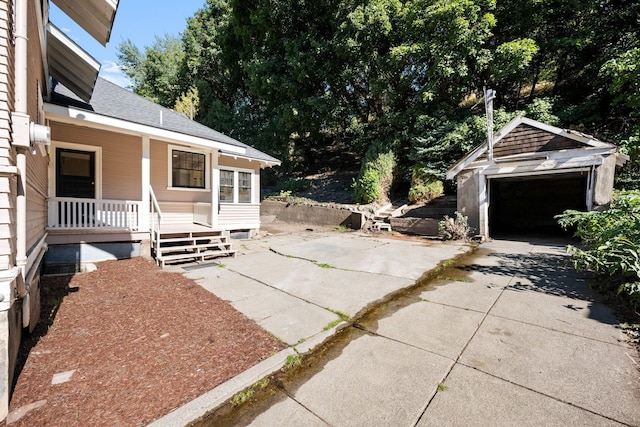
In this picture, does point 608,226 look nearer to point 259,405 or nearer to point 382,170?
point 259,405

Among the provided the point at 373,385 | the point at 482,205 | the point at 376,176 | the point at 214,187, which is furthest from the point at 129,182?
the point at 482,205

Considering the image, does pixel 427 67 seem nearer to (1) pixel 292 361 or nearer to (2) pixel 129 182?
(2) pixel 129 182

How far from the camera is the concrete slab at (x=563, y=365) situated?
209 cm

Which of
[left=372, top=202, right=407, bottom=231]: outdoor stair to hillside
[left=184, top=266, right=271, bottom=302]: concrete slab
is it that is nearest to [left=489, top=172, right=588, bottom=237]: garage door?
[left=372, top=202, right=407, bottom=231]: outdoor stair to hillside

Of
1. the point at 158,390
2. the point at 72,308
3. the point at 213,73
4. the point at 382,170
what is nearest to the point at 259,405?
the point at 158,390

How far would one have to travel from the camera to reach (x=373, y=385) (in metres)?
2.31

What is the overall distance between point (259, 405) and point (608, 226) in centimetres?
595

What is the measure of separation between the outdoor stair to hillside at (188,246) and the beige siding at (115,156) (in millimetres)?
1857

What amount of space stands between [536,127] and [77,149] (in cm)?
1316

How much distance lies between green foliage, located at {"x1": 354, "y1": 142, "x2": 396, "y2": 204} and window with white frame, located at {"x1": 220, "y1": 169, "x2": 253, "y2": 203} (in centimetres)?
584

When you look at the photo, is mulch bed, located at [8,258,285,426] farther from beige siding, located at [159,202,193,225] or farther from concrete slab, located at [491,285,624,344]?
beige siding, located at [159,202,193,225]

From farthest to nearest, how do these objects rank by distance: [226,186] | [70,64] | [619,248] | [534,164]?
[226,186]
[534,164]
[70,64]
[619,248]

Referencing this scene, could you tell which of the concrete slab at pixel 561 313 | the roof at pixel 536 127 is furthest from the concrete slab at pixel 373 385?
the roof at pixel 536 127

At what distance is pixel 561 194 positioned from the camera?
13.0 meters
